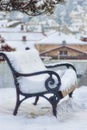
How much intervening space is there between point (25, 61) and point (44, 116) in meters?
0.76

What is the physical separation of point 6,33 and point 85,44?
8.43 m

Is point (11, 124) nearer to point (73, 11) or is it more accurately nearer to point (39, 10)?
point (39, 10)

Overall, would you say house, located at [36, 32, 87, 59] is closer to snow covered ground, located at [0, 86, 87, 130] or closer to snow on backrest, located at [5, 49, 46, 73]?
snow covered ground, located at [0, 86, 87, 130]

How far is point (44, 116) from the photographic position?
469cm

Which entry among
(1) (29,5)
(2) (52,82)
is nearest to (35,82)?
(2) (52,82)

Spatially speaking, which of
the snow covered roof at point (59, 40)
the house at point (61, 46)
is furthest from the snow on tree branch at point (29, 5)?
the snow covered roof at point (59, 40)

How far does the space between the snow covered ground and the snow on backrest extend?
19.0 inches

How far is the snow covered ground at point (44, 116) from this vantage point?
171 inches

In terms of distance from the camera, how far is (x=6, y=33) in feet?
125

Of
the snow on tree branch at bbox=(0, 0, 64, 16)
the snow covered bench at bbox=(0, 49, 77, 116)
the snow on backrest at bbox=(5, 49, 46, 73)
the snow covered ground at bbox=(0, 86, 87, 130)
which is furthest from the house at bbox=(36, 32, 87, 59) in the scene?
the snow covered bench at bbox=(0, 49, 77, 116)

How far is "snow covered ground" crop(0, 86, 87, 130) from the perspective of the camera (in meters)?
4.34

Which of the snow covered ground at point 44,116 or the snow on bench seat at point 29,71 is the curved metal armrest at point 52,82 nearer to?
the snow on bench seat at point 29,71

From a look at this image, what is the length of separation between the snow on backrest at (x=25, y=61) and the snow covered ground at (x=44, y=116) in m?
0.48

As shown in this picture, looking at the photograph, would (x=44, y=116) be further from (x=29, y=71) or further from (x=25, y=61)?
(x=25, y=61)
